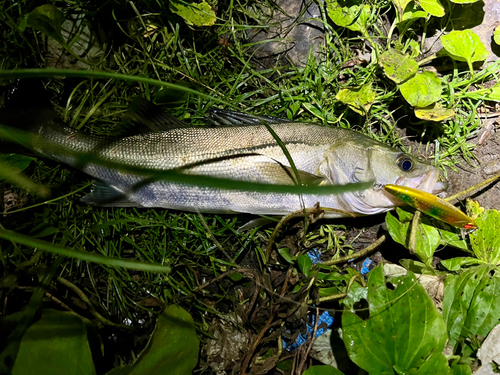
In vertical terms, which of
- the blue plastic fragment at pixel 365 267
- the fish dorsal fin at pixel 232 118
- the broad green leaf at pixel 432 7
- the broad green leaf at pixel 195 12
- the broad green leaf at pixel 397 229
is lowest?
the blue plastic fragment at pixel 365 267

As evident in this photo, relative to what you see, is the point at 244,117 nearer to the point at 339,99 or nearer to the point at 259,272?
the point at 339,99

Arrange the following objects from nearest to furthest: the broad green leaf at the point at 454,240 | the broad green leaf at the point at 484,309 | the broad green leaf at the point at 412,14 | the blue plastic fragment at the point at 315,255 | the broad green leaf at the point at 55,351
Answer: the broad green leaf at the point at 55,351 < the broad green leaf at the point at 484,309 < the broad green leaf at the point at 454,240 < the broad green leaf at the point at 412,14 < the blue plastic fragment at the point at 315,255

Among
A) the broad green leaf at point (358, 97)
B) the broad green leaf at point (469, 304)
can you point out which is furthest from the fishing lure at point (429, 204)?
the broad green leaf at point (358, 97)

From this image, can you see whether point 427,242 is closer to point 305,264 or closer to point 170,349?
point 305,264

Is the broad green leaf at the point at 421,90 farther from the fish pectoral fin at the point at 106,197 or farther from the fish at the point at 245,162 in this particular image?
the fish pectoral fin at the point at 106,197

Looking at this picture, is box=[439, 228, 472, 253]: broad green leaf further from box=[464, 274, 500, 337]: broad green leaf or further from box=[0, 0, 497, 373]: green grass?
box=[0, 0, 497, 373]: green grass

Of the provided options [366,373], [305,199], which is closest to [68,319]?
[305,199]
